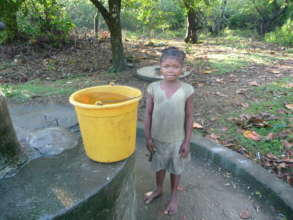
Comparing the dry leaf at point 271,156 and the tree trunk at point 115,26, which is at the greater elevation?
the tree trunk at point 115,26

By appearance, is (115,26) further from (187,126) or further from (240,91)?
(187,126)

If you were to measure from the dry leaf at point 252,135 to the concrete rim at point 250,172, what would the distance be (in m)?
0.39

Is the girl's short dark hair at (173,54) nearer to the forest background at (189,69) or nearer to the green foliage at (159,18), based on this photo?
the forest background at (189,69)

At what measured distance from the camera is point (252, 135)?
114 inches

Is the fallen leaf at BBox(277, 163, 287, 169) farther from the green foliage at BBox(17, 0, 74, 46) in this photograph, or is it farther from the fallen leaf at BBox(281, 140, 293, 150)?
the green foliage at BBox(17, 0, 74, 46)

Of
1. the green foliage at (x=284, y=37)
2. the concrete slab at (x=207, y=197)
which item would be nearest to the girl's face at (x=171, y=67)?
the concrete slab at (x=207, y=197)

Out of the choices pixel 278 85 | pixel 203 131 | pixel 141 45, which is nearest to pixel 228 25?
pixel 141 45

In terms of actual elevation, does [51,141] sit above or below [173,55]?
below

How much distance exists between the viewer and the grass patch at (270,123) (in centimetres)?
273

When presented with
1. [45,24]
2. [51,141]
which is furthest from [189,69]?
[45,24]

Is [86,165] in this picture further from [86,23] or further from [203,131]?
[86,23]

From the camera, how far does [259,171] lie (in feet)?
7.74

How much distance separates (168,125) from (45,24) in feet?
23.7

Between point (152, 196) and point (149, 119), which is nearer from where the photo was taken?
point (149, 119)
